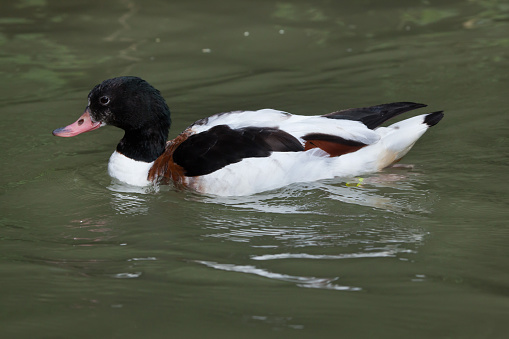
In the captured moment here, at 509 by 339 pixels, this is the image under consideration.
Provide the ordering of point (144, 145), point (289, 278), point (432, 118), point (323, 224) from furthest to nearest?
point (144, 145), point (432, 118), point (323, 224), point (289, 278)

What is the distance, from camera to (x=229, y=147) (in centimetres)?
645

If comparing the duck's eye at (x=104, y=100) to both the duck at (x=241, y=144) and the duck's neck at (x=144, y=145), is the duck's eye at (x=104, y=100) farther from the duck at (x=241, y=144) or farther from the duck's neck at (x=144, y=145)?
the duck's neck at (x=144, y=145)

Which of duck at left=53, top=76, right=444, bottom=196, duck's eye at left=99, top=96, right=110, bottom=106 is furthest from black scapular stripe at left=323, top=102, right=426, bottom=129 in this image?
duck's eye at left=99, top=96, right=110, bottom=106

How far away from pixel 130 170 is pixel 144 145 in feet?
0.88

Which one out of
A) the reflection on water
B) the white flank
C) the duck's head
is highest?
the duck's head

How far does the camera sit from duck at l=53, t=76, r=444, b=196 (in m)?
6.45

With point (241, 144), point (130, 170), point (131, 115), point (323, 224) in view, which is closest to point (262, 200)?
point (241, 144)

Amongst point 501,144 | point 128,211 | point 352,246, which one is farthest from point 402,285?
point 501,144

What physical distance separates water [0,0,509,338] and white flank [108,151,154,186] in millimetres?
213

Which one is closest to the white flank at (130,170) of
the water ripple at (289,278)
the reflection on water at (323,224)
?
the reflection on water at (323,224)

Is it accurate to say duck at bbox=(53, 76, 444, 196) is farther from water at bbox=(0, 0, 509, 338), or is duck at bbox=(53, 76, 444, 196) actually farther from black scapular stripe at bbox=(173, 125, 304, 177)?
water at bbox=(0, 0, 509, 338)

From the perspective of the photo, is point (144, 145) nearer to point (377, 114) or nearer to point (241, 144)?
point (241, 144)

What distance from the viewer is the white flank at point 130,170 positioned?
6898 mm

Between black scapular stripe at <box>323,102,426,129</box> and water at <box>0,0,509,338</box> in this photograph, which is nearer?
water at <box>0,0,509,338</box>
